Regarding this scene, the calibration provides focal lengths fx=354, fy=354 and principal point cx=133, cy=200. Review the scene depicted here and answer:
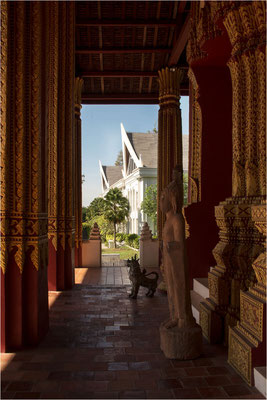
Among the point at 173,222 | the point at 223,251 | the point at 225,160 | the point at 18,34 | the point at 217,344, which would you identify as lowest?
the point at 217,344

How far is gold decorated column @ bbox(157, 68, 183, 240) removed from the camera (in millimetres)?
10516

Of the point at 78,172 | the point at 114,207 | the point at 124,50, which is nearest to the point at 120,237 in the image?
the point at 114,207

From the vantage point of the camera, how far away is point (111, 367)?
3.38 meters

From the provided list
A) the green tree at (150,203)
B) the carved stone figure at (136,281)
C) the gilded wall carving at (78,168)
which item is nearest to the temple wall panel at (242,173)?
the carved stone figure at (136,281)

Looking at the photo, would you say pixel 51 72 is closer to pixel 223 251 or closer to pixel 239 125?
pixel 239 125

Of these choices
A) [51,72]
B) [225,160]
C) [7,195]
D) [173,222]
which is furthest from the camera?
[51,72]

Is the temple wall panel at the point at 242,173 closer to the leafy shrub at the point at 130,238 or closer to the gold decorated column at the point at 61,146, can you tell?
the gold decorated column at the point at 61,146

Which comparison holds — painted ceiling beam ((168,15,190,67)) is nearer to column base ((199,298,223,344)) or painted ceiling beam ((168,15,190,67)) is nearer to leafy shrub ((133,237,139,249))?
column base ((199,298,223,344))

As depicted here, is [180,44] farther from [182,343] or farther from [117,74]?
[182,343]

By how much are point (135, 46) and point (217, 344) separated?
8.21m

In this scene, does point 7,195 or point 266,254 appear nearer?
point 266,254

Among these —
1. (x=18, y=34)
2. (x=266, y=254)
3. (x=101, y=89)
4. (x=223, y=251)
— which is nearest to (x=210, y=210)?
(x=223, y=251)

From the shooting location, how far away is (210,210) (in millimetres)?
6004

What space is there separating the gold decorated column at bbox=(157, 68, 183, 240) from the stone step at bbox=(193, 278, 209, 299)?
189 inches
